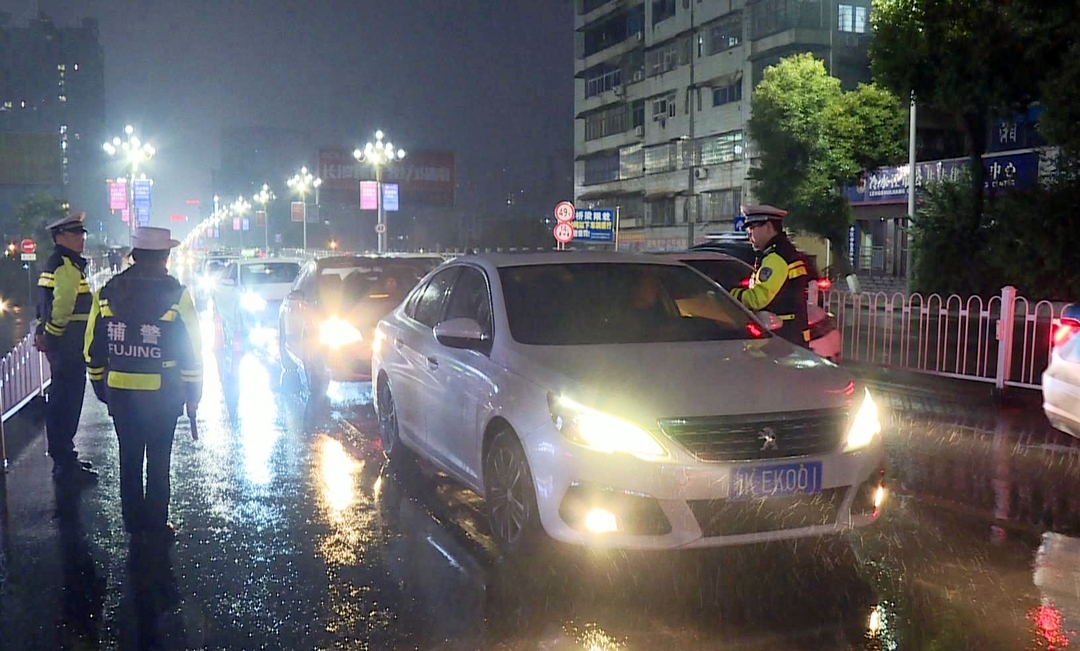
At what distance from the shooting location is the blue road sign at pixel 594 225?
34.2 m

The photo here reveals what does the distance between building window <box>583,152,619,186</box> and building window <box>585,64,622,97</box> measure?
3.98 metres

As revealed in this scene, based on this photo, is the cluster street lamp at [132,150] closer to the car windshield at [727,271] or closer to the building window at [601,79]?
the car windshield at [727,271]

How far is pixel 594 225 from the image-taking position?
34281 millimetres

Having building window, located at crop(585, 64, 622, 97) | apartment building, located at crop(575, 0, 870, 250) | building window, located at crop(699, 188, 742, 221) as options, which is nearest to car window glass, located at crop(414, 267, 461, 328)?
apartment building, located at crop(575, 0, 870, 250)

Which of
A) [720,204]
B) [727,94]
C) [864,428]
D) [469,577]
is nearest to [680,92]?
[727,94]

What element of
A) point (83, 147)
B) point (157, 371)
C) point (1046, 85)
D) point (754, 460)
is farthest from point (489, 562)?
point (83, 147)

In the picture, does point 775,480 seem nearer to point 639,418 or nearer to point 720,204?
point 639,418

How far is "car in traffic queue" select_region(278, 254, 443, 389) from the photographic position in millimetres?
11516

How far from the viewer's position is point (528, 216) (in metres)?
96.2

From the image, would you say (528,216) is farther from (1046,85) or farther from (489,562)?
(489,562)

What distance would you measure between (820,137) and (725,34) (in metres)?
16.6

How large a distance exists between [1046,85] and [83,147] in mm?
145974

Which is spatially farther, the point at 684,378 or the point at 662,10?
the point at 662,10

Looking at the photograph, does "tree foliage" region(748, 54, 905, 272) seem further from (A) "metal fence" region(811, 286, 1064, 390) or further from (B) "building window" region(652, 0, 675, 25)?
(A) "metal fence" region(811, 286, 1064, 390)
